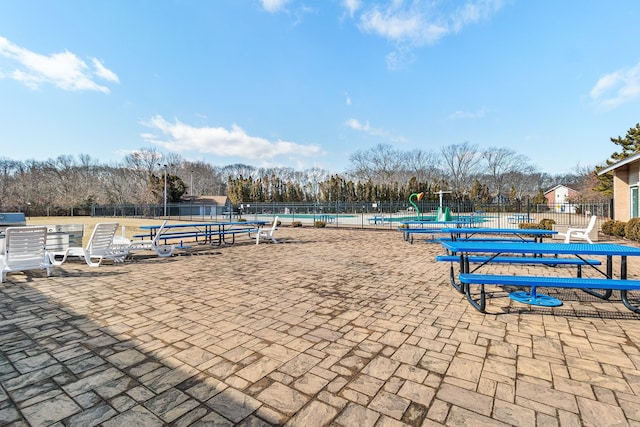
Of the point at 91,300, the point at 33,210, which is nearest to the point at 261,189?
the point at 33,210

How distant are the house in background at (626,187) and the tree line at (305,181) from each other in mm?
32528

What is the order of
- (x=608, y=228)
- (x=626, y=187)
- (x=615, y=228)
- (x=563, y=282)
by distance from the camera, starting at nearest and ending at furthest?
(x=563, y=282), (x=615, y=228), (x=608, y=228), (x=626, y=187)

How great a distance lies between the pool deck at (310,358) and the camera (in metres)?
1.97

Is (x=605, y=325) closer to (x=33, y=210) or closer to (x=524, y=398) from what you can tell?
(x=524, y=398)

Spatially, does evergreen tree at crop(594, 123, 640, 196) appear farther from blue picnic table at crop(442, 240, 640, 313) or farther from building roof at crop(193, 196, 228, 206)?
building roof at crop(193, 196, 228, 206)

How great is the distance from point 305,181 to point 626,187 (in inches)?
2040

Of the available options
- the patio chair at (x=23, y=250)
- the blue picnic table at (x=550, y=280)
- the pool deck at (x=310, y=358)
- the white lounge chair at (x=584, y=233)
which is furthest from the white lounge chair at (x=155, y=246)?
the white lounge chair at (x=584, y=233)

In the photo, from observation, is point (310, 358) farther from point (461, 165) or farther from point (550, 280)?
point (461, 165)

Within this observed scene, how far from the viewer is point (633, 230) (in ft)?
34.8

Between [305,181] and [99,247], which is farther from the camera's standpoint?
[305,181]

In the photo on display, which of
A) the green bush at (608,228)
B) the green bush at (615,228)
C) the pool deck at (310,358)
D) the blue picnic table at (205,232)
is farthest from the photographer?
the green bush at (608,228)

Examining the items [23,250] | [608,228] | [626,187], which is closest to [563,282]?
[23,250]

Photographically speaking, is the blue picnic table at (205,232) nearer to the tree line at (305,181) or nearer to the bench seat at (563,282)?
the bench seat at (563,282)

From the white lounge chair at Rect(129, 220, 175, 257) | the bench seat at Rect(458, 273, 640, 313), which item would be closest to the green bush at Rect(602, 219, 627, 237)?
the bench seat at Rect(458, 273, 640, 313)
